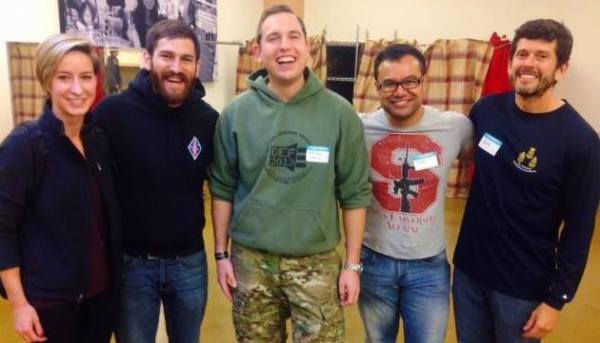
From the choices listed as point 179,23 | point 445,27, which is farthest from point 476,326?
point 445,27

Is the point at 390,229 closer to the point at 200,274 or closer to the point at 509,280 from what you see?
the point at 509,280

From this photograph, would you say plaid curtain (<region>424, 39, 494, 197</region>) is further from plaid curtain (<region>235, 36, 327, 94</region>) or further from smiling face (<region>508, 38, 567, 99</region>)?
smiling face (<region>508, 38, 567, 99</region>)

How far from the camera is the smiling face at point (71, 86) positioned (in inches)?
53.8

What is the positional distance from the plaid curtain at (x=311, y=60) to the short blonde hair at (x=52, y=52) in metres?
3.70

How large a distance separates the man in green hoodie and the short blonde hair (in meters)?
0.49

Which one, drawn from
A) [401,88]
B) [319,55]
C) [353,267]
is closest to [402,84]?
[401,88]

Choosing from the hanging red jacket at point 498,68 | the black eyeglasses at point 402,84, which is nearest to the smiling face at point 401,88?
the black eyeglasses at point 402,84

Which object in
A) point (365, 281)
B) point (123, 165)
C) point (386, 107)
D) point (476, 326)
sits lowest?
point (476, 326)

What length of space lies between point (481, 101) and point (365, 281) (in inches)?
30.4

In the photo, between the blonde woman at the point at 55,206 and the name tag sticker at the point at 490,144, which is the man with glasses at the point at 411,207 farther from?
the blonde woman at the point at 55,206

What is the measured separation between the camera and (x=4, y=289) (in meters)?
1.38

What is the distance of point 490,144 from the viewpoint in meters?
1.65

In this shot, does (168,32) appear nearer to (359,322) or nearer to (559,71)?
(559,71)

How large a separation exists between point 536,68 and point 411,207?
0.58 meters
